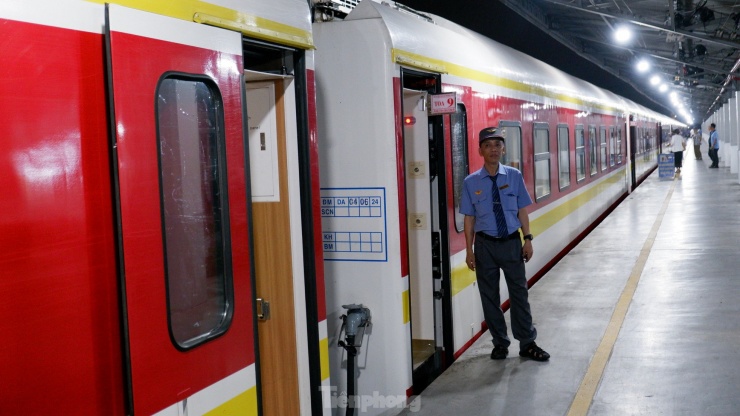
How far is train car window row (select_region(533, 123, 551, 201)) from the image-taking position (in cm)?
1009

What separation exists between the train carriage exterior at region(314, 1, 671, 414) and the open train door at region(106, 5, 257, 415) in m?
2.17

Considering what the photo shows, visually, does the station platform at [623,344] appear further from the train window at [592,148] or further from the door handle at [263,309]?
the train window at [592,148]

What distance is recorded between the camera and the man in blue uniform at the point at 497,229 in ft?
20.7

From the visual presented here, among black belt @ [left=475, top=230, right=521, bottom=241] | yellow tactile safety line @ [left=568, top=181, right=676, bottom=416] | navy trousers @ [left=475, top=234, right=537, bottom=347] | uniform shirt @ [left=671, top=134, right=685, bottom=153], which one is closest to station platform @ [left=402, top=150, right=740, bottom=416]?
yellow tactile safety line @ [left=568, top=181, right=676, bottom=416]

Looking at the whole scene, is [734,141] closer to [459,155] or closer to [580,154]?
[580,154]

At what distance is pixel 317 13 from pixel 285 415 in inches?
112

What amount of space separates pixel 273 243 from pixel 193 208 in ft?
3.28

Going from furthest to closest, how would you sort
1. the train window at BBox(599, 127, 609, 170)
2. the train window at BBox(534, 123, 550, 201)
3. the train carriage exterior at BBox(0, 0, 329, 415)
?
the train window at BBox(599, 127, 609, 170), the train window at BBox(534, 123, 550, 201), the train carriage exterior at BBox(0, 0, 329, 415)

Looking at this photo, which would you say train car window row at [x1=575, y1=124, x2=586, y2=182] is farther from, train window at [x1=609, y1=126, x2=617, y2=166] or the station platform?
→ train window at [x1=609, y1=126, x2=617, y2=166]

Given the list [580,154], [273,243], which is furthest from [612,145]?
[273,243]

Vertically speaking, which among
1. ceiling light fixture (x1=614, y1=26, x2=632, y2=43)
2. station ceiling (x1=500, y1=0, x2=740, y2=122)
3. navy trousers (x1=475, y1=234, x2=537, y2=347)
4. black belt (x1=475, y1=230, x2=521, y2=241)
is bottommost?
navy trousers (x1=475, y1=234, x2=537, y2=347)

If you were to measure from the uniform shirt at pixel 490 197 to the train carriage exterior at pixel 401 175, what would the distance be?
185 millimetres

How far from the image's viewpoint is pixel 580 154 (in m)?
14.1

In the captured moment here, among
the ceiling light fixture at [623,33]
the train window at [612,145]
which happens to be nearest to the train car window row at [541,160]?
the ceiling light fixture at [623,33]
